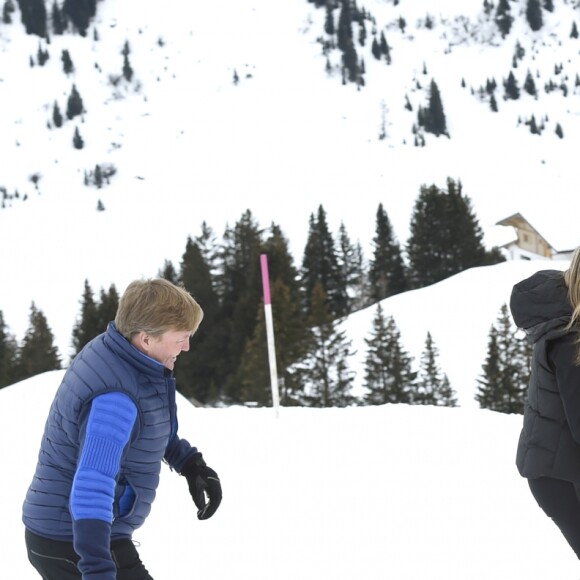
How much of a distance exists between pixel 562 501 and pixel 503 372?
27.7m

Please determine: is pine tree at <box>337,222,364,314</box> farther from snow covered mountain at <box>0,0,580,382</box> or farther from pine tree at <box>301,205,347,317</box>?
snow covered mountain at <box>0,0,580,382</box>

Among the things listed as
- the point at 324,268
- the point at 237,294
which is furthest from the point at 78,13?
the point at 237,294

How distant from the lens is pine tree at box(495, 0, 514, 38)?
4176 inches

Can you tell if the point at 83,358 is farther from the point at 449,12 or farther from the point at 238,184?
the point at 449,12

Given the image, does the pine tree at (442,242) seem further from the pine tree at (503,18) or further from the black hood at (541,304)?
the pine tree at (503,18)

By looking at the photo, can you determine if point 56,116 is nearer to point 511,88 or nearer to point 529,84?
point 511,88

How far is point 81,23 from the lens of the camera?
4291 inches

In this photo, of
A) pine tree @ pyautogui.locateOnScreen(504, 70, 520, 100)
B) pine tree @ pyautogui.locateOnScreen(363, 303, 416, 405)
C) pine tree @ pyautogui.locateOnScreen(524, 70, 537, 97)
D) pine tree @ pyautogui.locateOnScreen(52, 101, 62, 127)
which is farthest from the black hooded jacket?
pine tree @ pyautogui.locateOnScreen(524, 70, 537, 97)

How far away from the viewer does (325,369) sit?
30.8 m

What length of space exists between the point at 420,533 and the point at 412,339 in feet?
96.5

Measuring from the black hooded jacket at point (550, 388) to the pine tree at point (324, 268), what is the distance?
46.8m

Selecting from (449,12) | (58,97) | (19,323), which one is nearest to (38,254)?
(19,323)

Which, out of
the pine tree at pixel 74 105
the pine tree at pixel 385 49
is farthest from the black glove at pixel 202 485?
the pine tree at pixel 385 49

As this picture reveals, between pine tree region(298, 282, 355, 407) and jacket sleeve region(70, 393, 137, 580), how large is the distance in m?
28.6
